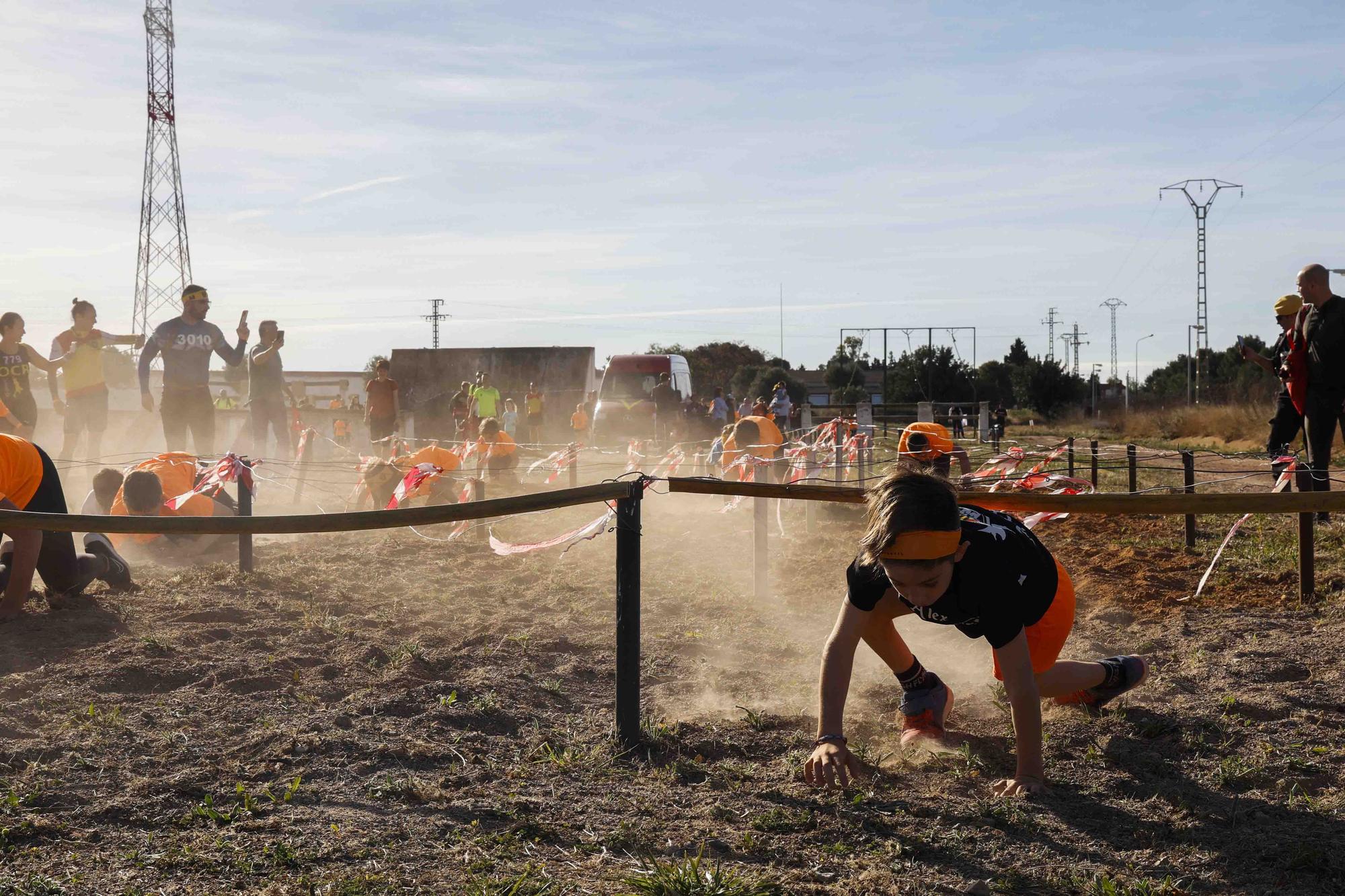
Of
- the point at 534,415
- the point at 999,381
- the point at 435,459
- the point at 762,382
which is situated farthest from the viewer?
the point at 762,382

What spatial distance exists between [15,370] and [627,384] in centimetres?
1715

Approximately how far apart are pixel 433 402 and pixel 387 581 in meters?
22.1

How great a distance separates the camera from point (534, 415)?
2405 centimetres

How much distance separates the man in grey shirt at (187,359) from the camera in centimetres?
982

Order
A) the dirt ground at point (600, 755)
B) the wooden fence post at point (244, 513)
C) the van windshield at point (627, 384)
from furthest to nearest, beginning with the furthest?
1. the van windshield at point (627, 384)
2. the wooden fence post at point (244, 513)
3. the dirt ground at point (600, 755)

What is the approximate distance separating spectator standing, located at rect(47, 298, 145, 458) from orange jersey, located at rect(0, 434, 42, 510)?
195 inches

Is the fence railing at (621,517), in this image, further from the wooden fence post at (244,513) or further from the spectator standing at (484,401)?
the spectator standing at (484,401)

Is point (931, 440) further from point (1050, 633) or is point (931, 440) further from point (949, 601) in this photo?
point (949, 601)

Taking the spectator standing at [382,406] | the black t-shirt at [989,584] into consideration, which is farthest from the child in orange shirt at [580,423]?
the black t-shirt at [989,584]

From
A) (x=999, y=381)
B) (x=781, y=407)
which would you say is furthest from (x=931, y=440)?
(x=999, y=381)

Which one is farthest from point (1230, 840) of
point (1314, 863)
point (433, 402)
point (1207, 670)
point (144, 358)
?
point (433, 402)

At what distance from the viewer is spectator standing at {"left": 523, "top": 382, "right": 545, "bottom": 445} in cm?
2373

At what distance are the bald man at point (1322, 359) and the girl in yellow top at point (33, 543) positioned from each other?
8.04 m

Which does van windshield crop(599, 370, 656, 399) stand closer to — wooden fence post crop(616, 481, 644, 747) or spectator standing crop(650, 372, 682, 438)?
spectator standing crop(650, 372, 682, 438)
